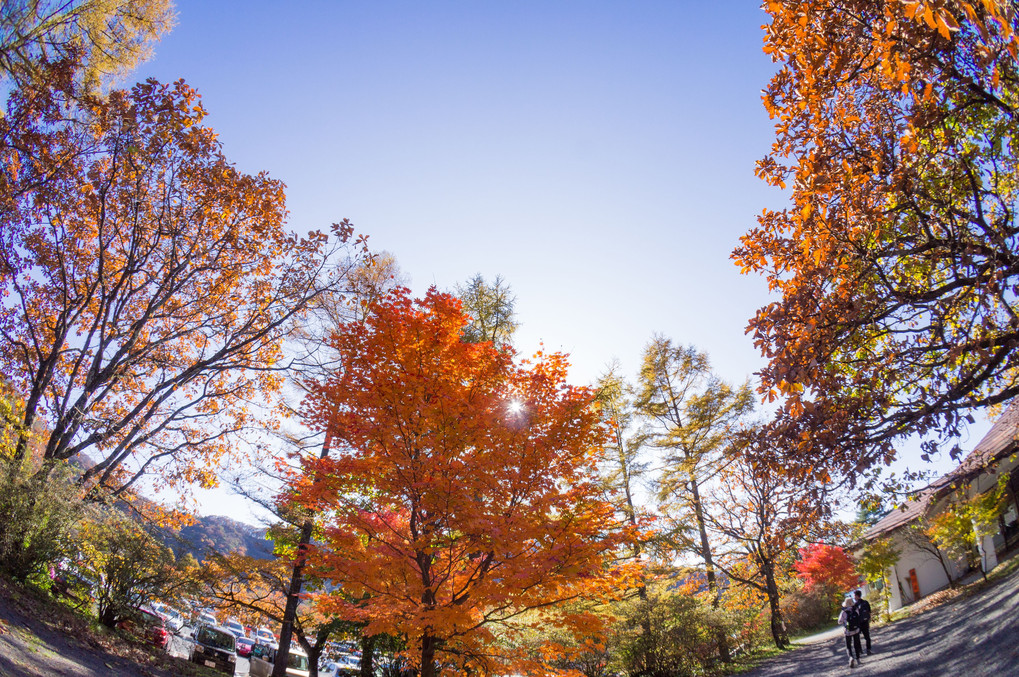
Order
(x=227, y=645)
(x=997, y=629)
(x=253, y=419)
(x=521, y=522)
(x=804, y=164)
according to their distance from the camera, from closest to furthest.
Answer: (x=804, y=164) → (x=521, y=522) → (x=997, y=629) → (x=253, y=419) → (x=227, y=645)

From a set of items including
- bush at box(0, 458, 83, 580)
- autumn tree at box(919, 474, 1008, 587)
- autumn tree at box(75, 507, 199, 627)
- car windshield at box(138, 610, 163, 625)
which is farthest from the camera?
autumn tree at box(919, 474, 1008, 587)

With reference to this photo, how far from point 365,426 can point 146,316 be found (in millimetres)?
5978

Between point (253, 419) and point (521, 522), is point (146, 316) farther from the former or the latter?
point (521, 522)

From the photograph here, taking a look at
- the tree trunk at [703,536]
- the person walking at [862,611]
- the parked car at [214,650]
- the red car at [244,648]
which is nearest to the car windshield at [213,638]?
the parked car at [214,650]

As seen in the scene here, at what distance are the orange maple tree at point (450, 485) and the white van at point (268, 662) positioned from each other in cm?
1418

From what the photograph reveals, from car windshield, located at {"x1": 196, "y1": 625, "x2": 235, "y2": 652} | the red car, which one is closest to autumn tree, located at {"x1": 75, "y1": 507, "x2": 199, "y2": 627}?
car windshield, located at {"x1": 196, "y1": 625, "x2": 235, "y2": 652}

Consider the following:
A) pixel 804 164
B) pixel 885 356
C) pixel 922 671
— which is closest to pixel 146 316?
pixel 804 164

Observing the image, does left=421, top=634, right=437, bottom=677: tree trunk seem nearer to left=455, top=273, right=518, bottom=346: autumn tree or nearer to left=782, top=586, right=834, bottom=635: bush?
left=455, top=273, right=518, bottom=346: autumn tree

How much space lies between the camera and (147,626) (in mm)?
11344

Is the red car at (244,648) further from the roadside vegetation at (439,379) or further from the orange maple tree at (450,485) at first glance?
the orange maple tree at (450,485)

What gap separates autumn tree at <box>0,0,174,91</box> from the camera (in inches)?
389

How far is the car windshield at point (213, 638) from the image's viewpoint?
19.2 metres

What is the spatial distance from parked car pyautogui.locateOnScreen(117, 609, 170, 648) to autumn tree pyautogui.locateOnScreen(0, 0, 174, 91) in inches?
461

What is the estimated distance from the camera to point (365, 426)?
6.78 metres
